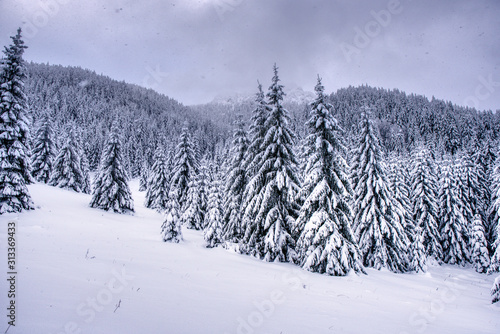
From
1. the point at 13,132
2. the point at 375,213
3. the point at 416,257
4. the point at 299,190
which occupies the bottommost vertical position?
the point at 416,257

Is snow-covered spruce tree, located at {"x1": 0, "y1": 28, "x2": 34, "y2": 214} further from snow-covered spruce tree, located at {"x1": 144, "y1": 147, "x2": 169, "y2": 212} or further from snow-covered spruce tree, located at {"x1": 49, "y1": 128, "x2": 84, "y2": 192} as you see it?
snow-covered spruce tree, located at {"x1": 144, "y1": 147, "x2": 169, "y2": 212}

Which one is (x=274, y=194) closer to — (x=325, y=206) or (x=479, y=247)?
(x=325, y=206)

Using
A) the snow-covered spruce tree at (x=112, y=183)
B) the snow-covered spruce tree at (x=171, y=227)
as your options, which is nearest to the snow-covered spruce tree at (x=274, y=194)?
the snow-covered spruce tree at (x=171, y=227)

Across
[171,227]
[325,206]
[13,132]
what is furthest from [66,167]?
[325,206]

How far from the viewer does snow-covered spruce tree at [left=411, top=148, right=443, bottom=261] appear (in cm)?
3541

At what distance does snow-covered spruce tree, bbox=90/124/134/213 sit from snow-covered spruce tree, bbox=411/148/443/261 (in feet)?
130

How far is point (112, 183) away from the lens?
1314 inches

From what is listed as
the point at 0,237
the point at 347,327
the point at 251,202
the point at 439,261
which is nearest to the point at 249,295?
the point at 347,327

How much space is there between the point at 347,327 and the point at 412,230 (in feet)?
88.9

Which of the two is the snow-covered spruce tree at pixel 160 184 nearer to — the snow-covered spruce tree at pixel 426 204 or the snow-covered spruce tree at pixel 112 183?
the snow-covered spruce tree at pixel 112 183

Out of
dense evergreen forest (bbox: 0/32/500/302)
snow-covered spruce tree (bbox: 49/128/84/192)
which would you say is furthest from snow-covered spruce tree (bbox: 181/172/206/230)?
snow-covered spruce tree (bbox: 49/128/84/192)

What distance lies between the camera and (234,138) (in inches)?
1032

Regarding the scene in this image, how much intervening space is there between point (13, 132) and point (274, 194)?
19563 millimetres

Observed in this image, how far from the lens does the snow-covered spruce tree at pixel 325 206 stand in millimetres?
16703
